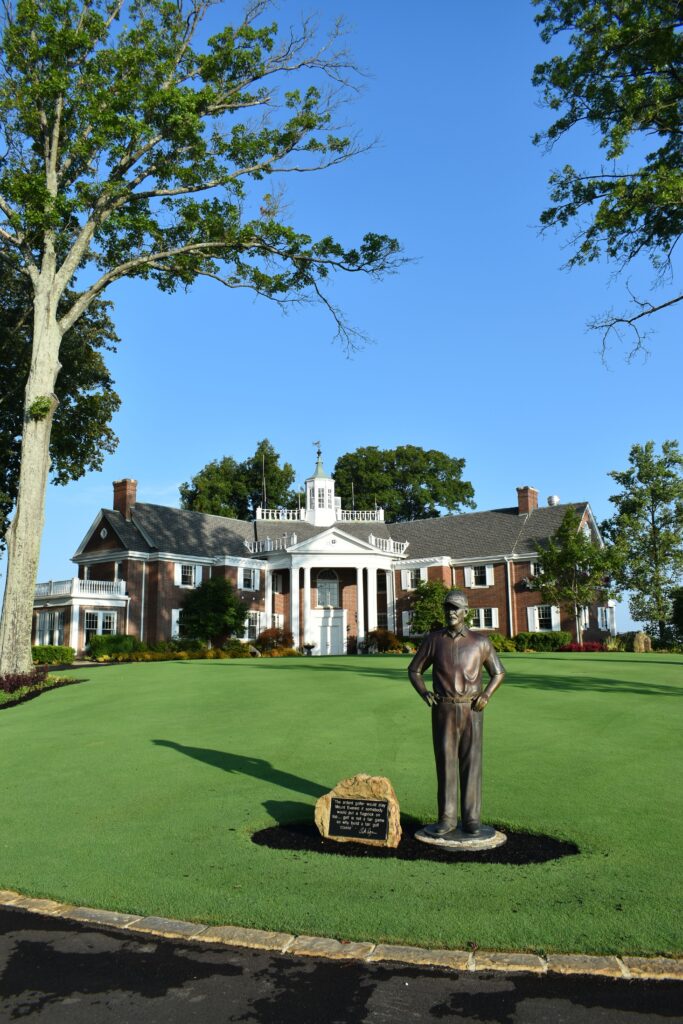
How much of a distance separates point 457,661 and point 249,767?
3.87m

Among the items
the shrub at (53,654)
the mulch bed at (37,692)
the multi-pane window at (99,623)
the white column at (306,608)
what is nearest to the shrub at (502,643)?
the white column at (306,608)

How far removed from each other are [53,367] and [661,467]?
3533cm

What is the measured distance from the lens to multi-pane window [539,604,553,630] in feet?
143

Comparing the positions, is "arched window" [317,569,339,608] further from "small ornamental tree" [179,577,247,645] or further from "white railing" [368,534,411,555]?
"small ornamental tree" [179,577,247,645]

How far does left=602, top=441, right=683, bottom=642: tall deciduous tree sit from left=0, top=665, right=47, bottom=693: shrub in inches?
1277

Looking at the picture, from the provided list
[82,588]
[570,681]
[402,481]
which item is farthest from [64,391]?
[402,481]

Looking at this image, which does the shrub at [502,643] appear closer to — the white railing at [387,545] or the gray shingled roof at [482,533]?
the gray shingled roof at [482,533]

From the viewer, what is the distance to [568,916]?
5.31 meters

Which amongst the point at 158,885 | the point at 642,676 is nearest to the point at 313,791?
the point at 158,885

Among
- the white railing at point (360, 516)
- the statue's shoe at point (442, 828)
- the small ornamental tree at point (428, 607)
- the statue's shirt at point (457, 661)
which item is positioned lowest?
the statue's shoe at point (442, 828)

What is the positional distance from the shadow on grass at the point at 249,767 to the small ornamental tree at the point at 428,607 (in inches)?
1271

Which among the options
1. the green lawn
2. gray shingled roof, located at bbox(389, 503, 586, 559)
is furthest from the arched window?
the green lawn

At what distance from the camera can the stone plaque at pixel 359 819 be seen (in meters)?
7.04

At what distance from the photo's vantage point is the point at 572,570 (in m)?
40.0
